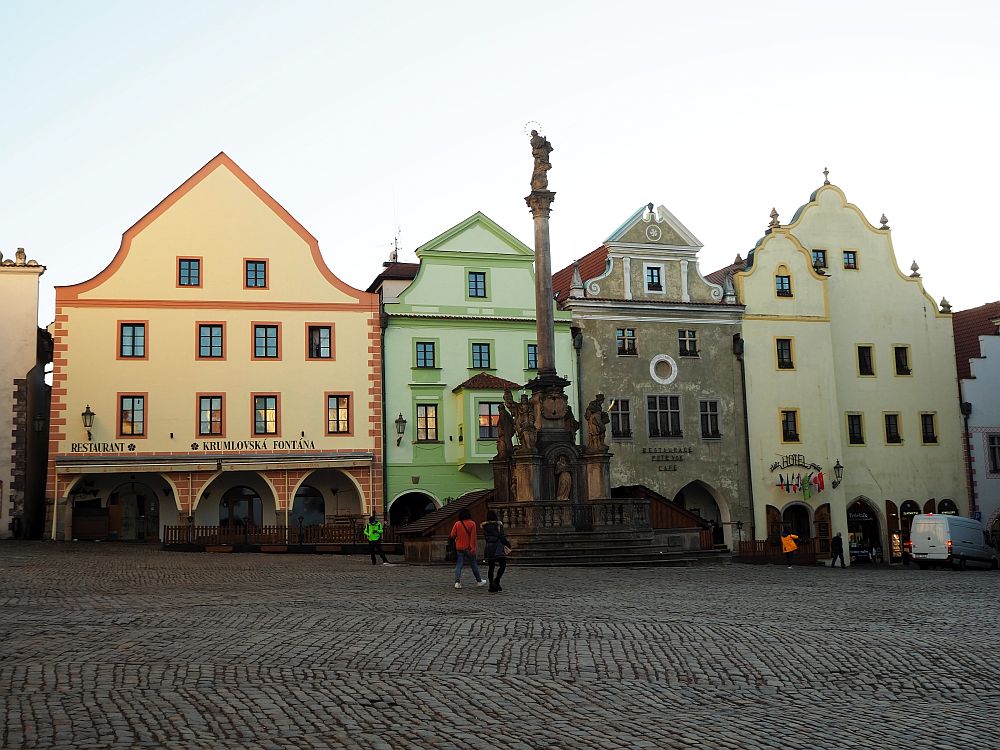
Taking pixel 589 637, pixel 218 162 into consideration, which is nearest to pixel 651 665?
pixel 589 637

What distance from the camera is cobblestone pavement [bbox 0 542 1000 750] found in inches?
351

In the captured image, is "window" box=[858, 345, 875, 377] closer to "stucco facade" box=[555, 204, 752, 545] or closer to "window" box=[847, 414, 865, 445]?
"window" box=[847, 414, 865, 445]

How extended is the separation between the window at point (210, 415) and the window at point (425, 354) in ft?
25.6

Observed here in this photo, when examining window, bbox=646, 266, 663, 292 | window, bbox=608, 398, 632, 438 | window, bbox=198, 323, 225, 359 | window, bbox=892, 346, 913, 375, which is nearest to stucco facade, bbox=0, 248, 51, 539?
window, bbox=198, 323, 225, 359

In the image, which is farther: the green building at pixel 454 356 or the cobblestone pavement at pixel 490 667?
the green building at pixel 454 356

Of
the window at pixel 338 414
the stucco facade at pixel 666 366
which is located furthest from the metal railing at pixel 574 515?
the stucco facade at pixel 666 366

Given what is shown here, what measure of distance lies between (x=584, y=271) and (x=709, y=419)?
9116mm

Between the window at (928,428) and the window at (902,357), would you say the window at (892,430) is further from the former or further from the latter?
the window at (902,357)

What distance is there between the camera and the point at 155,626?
14.6 m

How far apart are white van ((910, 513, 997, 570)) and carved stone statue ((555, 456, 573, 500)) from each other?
14.1 m

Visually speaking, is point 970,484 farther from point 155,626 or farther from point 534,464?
point 155,626

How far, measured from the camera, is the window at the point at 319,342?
4288cm

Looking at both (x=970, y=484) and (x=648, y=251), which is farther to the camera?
(x=970, y=484)

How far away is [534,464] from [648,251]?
18.7m
